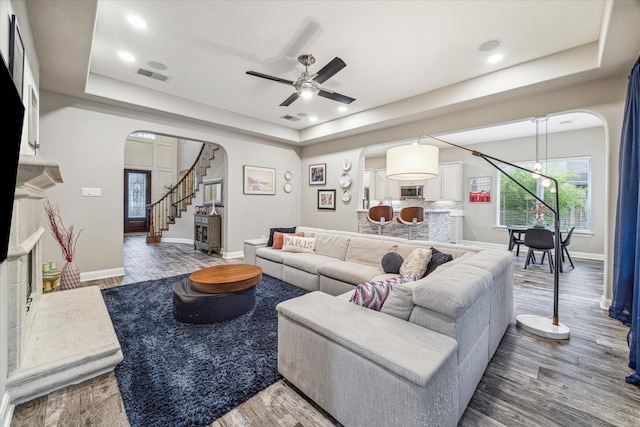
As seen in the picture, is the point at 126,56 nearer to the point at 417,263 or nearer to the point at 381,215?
the point at 417,263

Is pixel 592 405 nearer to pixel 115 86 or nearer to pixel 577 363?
pixel 577 363

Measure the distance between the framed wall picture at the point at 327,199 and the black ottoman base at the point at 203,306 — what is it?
4014mm

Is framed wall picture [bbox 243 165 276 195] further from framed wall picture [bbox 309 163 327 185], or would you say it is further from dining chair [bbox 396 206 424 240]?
dining chair [bbox 396 206 424 240]

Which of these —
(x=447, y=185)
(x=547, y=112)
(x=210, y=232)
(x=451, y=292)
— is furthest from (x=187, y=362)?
(x=447, y=185)

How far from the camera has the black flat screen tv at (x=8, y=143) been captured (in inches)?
38.6

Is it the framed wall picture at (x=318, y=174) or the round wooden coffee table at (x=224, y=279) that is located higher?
the framed wall picture at (x=318, y=174)

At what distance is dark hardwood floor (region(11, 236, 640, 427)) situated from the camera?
151cm

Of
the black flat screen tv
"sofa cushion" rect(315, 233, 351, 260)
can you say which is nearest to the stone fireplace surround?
the black flat screen tv

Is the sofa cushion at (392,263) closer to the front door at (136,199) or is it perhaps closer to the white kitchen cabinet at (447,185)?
the white kitchen cabinet at (447,185)

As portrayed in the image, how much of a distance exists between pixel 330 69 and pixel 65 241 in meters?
4.37

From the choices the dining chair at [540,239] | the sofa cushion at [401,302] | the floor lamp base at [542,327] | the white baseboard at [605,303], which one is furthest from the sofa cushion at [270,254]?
the dining chair at [540,239]

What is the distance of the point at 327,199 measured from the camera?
6547mm

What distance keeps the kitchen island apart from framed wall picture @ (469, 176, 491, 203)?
6.90 feet

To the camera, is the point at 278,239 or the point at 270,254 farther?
the point at 278,239
